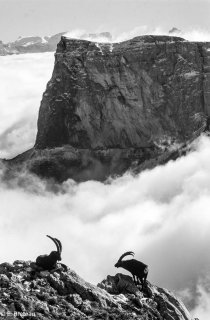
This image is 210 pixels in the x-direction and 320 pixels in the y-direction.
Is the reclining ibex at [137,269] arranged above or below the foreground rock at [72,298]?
above

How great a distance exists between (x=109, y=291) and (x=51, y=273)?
19.4 ft

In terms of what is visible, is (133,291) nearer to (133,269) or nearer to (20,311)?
(133,269)

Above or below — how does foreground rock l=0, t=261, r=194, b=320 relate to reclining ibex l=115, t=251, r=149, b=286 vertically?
below

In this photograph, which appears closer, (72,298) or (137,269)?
(72,298)

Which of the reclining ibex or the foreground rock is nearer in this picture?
the foreground rock

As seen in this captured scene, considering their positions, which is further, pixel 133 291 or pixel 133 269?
pixel 133 269

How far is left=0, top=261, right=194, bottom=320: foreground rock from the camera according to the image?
66.4 meters

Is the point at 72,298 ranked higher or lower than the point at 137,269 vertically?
lower

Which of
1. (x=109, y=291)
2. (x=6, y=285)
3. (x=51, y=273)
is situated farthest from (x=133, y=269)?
(x=6, y=285)

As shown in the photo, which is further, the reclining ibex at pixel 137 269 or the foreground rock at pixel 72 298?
the reclining ibex at pixel 137 269

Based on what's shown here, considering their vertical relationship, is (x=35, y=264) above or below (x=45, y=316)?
above

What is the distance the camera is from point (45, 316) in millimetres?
65562

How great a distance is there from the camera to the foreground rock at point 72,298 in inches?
2616

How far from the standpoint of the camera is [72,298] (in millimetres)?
70062
